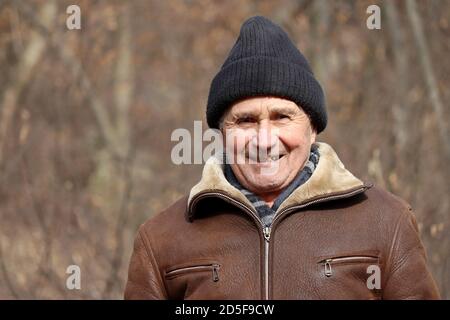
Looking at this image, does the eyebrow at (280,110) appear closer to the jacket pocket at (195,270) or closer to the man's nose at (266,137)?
the man's nose at (266,137)

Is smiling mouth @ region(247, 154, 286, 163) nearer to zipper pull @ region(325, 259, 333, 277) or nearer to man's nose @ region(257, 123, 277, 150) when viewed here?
man's nose @ region(257, 123, 277, 150)

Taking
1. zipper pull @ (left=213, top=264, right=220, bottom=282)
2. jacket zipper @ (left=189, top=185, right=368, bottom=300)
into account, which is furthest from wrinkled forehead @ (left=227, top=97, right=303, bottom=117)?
zipper pull @ (left=213, top=264, right=220, bottom=282)

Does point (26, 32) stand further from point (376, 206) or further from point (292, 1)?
point (376, 206)

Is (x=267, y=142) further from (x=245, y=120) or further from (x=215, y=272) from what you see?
(x=215, y=272)

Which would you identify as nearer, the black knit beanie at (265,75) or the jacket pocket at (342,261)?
the jacket pocket at (342,261)

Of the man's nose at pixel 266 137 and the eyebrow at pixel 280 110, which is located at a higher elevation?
the eyebrow at pixel 280 110

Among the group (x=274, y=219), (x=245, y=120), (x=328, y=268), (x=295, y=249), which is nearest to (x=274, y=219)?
(x=274, y=219)

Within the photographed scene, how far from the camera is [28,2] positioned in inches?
553

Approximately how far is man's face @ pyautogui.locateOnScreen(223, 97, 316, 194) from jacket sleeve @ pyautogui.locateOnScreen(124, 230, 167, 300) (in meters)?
0.45

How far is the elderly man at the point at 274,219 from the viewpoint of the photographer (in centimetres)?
367

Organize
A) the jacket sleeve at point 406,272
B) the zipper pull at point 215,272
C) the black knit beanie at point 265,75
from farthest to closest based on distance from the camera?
the black knit beanie at point 265,75, the zipper pull at point 215,272, the jacket sleeve at point 406,272

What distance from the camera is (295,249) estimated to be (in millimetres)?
3715

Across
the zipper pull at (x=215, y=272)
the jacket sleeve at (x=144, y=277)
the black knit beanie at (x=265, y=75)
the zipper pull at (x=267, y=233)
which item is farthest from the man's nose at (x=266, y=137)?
the jacket sleeve at (x=144, y=277)

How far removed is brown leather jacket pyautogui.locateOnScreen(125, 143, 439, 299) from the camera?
3.66 meters
